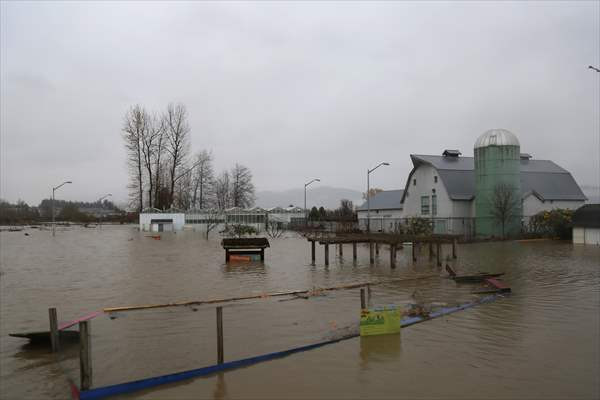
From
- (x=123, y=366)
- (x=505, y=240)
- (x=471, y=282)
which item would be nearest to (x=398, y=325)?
(x=123, y=366)

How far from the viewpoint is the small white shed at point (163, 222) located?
6675 cm

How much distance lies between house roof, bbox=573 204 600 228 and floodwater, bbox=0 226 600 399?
58.3ft

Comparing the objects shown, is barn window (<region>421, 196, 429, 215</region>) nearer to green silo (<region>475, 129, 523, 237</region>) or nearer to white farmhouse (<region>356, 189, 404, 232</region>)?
white farmhouse (<region>356, 189, 404, 232</region>)

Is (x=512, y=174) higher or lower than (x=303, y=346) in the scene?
higher

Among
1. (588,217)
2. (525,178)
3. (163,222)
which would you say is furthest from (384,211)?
(163,222)

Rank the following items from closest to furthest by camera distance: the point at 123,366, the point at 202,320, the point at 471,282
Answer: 1. the point at 123,366
2. the point at 202,320
3. the point at 471,282

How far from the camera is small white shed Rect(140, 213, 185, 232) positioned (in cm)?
6675

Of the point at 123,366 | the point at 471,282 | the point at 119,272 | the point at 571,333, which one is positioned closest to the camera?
the point at 123,366

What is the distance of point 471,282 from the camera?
57.2 feet

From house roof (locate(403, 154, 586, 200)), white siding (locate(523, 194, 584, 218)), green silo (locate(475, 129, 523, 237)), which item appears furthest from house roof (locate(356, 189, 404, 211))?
white siding (locate(523, 194, 584, 218))

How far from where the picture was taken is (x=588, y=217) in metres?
35.6

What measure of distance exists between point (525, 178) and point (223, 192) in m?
68.5

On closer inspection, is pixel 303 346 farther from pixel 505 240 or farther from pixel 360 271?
pixel 505 240

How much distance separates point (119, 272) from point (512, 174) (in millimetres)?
34164
